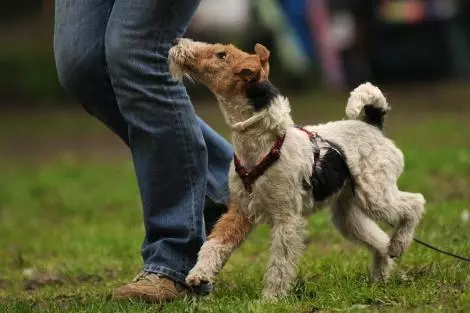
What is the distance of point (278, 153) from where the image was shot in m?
4.58

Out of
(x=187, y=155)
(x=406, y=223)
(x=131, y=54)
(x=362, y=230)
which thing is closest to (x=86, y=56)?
(x=131, y=54)

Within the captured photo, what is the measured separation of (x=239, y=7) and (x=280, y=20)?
35.3 inches

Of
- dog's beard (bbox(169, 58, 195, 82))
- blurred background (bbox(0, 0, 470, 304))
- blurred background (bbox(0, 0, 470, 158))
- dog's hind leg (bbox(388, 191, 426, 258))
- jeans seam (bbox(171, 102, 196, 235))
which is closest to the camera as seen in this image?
dog's beard (bbox(169, 58, 195, 82))

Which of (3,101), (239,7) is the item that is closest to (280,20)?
(239,7)

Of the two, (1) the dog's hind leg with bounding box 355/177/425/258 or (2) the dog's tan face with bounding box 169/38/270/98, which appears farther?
(1) the dog's hind leg with bounding box 355/177/425/258

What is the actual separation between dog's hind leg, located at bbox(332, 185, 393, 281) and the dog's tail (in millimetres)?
386

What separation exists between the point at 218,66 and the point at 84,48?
0.72 meters

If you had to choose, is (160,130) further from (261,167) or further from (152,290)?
(152,290)

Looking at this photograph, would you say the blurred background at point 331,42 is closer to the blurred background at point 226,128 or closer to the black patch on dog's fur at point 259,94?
the blurred background at point 226,128

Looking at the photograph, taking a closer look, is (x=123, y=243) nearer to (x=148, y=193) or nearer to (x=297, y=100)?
(x=148, y=193)

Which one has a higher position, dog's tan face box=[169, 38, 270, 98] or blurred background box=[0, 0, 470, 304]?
dog's tan face box=[169, 38, 270, 98]

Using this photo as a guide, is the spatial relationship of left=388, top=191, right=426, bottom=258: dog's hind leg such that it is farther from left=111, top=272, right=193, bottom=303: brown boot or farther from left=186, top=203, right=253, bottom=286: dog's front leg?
left=111, top=272, right=193, bottom=303: brown boot

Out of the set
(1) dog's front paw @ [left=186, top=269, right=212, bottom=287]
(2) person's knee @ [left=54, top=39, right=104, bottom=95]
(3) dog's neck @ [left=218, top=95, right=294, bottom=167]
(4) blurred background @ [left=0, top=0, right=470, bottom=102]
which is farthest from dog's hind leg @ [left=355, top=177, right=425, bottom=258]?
(4) blurred background @ [left=0, top=0, right=470, bottom=102]

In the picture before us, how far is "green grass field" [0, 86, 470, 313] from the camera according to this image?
A: 14.9 ft
